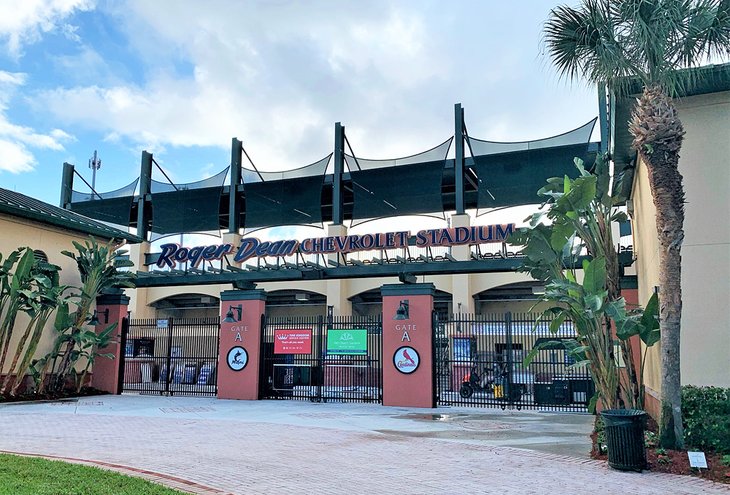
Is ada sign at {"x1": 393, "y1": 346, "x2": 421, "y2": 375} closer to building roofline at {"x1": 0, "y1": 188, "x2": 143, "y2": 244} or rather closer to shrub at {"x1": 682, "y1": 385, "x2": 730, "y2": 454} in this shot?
shrub at {"x1": 682, "y1": 385, "x2": 730, "y2": 454}

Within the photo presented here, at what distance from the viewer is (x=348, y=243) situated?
24.5m

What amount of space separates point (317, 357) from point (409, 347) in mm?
3394

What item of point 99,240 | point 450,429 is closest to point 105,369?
point 99,240

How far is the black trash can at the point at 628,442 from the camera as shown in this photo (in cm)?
804

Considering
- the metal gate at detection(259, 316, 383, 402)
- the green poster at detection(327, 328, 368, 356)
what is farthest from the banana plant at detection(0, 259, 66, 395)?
the green poster at detection(327, 328, 368, 356)

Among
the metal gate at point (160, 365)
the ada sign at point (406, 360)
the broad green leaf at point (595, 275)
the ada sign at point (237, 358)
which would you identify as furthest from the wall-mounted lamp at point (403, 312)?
the broad green leaf at point (595, 275)

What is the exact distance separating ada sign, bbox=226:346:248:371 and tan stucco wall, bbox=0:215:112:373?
5.99 metres

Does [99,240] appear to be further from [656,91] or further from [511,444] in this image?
[656,91]

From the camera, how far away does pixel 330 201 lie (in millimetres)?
38594

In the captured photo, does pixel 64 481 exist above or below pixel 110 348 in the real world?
below

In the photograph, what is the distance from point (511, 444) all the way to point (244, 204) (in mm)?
31491

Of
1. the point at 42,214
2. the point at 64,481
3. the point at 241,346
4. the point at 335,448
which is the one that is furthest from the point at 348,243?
the point at 64,481

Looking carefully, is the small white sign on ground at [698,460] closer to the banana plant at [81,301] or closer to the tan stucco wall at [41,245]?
the banana plant at [81,301]

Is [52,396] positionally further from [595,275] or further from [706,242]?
[706,242]
